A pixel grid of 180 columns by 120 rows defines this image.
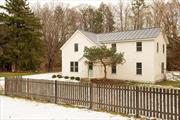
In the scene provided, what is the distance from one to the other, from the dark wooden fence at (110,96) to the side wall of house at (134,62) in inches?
638

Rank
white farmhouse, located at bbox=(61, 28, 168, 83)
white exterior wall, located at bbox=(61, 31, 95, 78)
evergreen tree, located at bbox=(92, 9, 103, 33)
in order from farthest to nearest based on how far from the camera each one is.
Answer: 1. evergreen tree, located at bbox=(92, 9, 103, 33)
2. white exterior wall, located at bbox=(61, 31, 95, 78)
3. white farmhouse, located at bbox=(61, 28, 168, 83)

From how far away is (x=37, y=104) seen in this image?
12.5 metres

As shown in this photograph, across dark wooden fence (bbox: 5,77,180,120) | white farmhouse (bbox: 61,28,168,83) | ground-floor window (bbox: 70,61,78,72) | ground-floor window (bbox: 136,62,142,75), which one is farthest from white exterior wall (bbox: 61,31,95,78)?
→ dark wooden fence (bbox: 5,77,180,120)

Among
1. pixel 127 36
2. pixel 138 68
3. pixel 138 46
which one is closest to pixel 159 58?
pixel 138 68

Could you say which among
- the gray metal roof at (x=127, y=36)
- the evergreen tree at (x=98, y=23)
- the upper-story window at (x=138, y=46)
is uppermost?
the evergreen tree at (x=98, y=23)

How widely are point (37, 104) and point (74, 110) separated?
8.41ft

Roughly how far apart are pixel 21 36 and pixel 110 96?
110 ft

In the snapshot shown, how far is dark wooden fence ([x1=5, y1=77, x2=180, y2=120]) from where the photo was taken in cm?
910

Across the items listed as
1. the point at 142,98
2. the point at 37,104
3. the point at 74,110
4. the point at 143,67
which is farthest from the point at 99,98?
the point at 143,67

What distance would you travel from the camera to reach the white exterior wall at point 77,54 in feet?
100

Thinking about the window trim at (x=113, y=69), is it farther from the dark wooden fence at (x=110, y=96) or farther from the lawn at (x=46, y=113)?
the lawn at (x=46, y=113)

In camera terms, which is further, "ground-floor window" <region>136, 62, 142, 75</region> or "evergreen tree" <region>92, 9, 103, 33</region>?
"evergreen tree" <region>92, 9, 103, 33</region>

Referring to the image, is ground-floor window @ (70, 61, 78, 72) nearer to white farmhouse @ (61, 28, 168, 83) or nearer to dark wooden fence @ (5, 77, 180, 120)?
white farmhouse @ (61, 28, 168, 83)

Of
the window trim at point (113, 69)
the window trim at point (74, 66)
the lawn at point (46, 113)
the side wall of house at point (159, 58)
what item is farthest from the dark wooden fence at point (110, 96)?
the side wall of house at point (159, 58)
